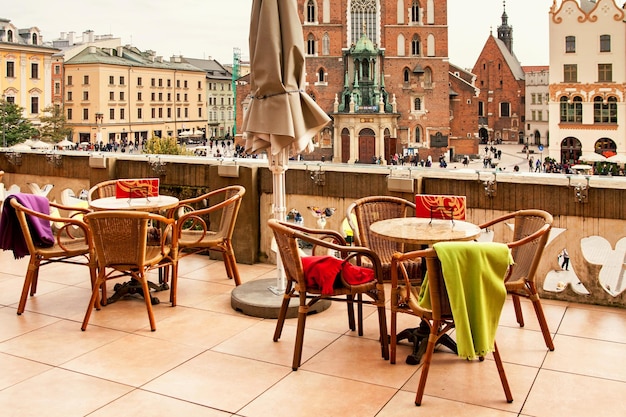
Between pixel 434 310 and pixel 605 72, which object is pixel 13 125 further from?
pixel 434 310

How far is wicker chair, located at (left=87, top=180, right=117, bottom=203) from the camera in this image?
6.33 meters

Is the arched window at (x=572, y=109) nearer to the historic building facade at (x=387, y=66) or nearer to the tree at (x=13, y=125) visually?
the historic building facade at (x=387, y=66)

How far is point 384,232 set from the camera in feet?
14.4

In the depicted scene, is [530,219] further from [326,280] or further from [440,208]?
[326,280]

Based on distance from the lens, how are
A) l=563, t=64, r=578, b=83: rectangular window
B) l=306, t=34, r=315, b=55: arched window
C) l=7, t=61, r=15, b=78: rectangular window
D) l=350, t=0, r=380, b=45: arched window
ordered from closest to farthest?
l=563, t=64, r=578, b=83: rectangular window → l=7, t=61, r=15, b=78: rectangular window → l=306, t=34, r=315, b=55: arched window → l=350, t=0, r=380, b=45: arched window

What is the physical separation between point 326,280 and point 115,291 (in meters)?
2.22

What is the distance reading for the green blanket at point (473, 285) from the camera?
353 cm

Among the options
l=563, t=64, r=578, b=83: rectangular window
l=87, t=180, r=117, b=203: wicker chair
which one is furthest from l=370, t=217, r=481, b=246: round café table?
l=563, t=64, r=578, b=83: rectangular window

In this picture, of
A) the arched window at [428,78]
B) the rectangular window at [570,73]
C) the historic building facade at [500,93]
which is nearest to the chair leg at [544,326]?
the rectangular window at [570,73]

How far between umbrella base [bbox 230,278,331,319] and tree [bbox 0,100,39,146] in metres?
44.7

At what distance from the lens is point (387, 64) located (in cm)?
5625

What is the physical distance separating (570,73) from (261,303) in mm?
45533

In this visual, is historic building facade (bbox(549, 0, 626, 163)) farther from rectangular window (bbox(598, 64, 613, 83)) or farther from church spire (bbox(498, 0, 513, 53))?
church spire (bbox(498, 0, 513, 53))

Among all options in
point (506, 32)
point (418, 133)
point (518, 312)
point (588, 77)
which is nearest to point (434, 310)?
point (518, 312)
